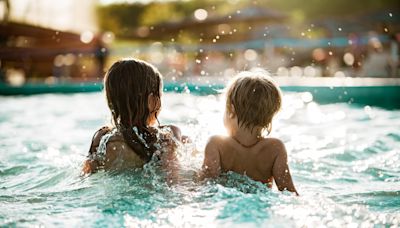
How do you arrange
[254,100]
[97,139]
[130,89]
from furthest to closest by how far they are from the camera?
[97,139], [130,89], [254,100]

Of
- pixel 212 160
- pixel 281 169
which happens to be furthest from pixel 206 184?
pixel 281 169

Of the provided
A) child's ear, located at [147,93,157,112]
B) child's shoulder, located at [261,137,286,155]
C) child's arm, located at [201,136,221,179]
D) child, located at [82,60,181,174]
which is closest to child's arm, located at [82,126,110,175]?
child, located at [82,60,181,174]

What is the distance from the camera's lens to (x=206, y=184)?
260 cm

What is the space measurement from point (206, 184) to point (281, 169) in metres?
0.35

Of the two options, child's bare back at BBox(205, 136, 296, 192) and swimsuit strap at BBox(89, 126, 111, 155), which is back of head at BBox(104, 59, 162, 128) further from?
child's bare back at BBox(205, 136, 296, 192)

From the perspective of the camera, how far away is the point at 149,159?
2.79 m

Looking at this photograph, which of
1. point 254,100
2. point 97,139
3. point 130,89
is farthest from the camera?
point 97,139

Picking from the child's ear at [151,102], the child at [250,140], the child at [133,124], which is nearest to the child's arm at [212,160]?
the child at [250,140]

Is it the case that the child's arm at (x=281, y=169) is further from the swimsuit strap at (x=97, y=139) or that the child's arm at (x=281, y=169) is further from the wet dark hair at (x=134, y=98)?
the swimsuit strap at (x=97, y=139)

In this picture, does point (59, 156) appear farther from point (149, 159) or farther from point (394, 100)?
point (394, 100)

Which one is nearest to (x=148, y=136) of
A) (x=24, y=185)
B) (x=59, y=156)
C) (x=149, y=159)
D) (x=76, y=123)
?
(x=149, y=159)

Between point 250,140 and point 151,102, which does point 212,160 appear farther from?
point 151,102

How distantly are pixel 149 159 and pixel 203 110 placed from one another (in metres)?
4.14

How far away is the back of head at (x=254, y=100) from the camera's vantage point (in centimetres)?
253
